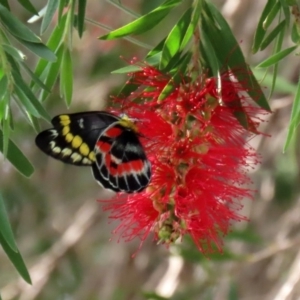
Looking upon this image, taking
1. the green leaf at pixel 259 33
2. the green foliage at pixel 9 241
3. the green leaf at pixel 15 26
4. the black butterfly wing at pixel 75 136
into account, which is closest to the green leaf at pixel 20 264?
the green foliage at pixel 9 241

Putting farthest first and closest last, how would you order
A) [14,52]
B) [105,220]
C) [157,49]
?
1. [105,220]
2. [157,49]
3. [14,52]

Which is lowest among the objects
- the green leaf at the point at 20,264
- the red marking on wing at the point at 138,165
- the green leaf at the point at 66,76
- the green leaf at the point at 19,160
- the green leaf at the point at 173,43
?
the green leaf at the point at 20,264

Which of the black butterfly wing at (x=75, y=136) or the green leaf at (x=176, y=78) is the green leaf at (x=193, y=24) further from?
the black butterfly wing at (x=75, y=136)

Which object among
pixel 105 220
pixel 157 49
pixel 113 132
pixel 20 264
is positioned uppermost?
pixel 157 49

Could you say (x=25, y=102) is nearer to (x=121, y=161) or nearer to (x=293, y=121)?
(x=121, y=161)

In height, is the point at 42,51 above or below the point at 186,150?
above

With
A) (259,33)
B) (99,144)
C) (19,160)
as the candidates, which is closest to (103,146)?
(99,144)

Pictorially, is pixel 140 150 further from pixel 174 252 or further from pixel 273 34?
pixel 174 252
